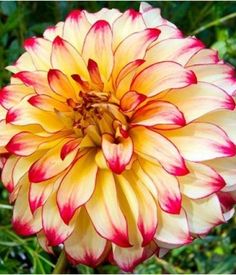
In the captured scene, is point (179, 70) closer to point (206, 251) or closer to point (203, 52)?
point (203, 52)

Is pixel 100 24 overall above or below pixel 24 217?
above

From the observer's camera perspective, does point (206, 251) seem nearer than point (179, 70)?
No

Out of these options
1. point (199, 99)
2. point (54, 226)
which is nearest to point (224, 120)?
point (199, 99)

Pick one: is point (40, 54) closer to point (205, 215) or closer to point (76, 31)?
point (76, 31)

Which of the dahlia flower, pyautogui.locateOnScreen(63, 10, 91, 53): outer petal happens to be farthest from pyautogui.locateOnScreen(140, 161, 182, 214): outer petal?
pyautogui.locateOnScreen(63, 10, 91, 53): outer petal

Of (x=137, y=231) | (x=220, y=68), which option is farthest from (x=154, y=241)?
(x=220, y=68)
